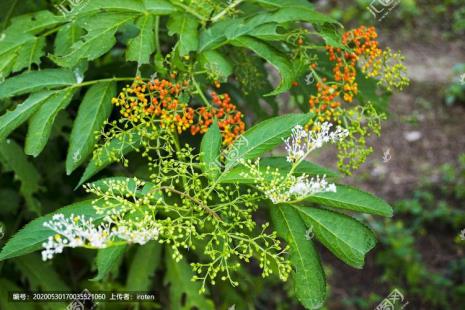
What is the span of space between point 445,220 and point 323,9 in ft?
17.4

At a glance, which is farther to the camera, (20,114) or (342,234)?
(20,114)

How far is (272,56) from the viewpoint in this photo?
231 centimetres

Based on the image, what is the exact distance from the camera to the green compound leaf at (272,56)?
7.47 feet

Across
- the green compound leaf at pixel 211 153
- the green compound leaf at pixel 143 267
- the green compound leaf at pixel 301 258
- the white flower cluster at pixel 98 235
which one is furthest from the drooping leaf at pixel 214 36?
the green compound leaf at pixel 143 267

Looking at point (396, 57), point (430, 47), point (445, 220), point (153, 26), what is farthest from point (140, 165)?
point (430, 47)

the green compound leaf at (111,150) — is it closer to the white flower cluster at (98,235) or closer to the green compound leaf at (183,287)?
the white flower cluster at (98,235)

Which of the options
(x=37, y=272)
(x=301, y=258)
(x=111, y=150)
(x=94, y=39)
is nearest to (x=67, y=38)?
(x=94, y=39)

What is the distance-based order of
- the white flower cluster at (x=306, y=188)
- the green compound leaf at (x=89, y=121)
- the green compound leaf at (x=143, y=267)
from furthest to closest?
the green compound leaf at (x=143, y=267)
the green compound leaf at (x=89, y=121)
the white flower cluster at (x=306, y=188)

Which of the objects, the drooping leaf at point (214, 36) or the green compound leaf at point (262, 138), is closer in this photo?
the green compound leaf at point (262, 138)

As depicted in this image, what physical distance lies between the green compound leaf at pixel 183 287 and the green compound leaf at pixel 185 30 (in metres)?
1.38

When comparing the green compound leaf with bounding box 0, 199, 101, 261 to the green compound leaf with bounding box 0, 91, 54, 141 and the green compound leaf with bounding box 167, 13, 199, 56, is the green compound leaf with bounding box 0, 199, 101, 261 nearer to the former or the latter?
the green compound leaf with bounding box 0, 91, 54, 141

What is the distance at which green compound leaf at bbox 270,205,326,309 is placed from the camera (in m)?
1.95

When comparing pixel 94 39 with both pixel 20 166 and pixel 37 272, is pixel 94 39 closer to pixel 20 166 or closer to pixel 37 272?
pixel 20 166

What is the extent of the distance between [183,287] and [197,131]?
1.15 meters
